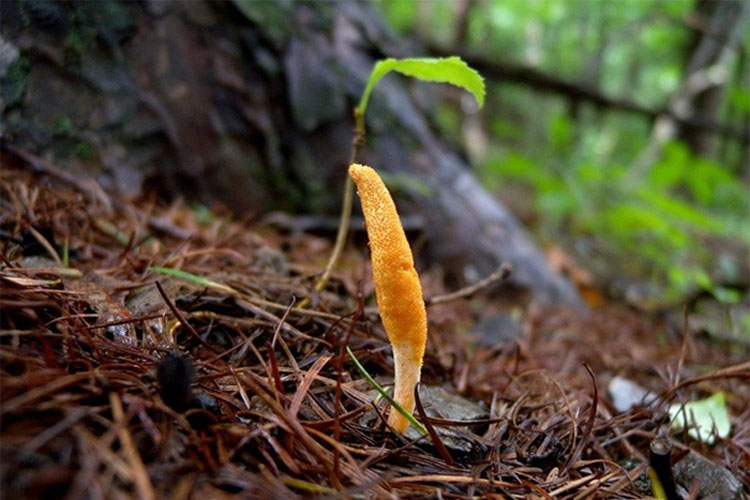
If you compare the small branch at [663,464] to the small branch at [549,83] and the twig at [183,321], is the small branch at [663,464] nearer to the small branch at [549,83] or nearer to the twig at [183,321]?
the twig at [183,321]

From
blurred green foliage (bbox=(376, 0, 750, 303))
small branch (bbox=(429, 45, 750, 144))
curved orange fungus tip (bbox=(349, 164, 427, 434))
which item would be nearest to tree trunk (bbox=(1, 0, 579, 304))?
blurred green foliage (bbox=(376, 0, 750, 303))

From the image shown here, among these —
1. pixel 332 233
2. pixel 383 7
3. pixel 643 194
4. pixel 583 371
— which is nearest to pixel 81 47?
pixel 332 233

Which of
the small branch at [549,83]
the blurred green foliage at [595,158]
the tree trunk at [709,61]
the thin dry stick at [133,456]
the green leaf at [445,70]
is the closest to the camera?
the thin dry stick at [133,456]

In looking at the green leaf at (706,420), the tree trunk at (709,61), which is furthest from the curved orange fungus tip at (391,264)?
the tree trunk at (709,61)

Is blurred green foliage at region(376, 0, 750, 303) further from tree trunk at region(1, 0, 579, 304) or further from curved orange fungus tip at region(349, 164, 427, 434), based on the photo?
curved orange fungus tip at region(349, 164, 427, 434)

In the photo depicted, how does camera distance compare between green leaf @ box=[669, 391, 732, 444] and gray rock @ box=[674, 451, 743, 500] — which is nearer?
gray rock @ box=[674, 451, 743, 500]

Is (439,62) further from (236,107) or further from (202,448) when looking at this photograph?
(236,107)

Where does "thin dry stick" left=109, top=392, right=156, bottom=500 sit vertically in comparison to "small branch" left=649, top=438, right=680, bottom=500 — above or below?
above
